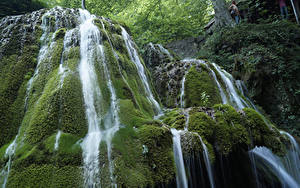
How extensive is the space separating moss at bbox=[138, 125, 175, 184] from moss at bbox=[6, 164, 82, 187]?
1034 mm

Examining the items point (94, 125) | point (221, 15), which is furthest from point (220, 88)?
point (221, 15)

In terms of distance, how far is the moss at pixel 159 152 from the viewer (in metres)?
2.75

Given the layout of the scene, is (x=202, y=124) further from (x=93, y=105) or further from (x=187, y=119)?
(x=93, y=105)

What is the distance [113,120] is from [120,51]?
8.11 ft

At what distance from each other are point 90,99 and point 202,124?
88.4 inches

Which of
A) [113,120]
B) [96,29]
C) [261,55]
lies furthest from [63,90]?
[261,55]

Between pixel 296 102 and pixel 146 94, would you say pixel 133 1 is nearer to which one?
pixel 146 94

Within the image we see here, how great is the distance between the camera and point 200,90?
20.5 ft

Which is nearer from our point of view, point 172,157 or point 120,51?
point 172,157

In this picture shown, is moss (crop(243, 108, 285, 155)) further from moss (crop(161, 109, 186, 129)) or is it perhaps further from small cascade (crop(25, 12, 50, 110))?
small cascade (crop(25, 12, 50, 110))

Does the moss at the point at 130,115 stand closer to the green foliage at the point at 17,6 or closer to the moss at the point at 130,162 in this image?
the moss at the point at 130,162

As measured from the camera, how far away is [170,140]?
319 centimetres

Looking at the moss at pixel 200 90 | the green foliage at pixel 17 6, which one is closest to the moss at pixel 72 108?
the moss at pixel 200 90

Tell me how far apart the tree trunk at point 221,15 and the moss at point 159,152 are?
9543mm
